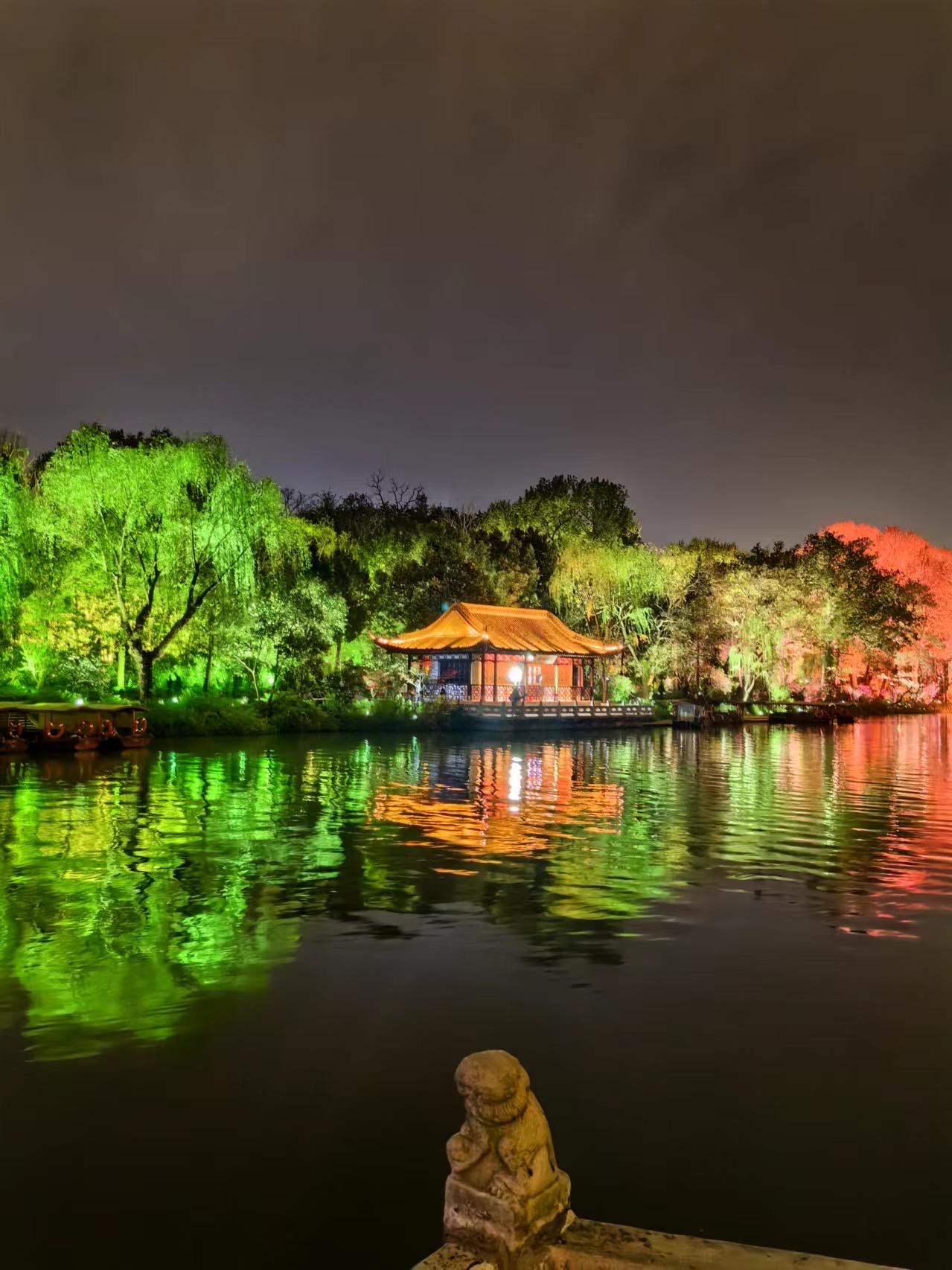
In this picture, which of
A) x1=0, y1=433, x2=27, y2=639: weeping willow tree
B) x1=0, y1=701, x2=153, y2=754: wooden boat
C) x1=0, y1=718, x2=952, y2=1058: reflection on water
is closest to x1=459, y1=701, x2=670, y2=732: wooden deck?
x1=0, y1=701, x2=153, y2=754: wooden boat

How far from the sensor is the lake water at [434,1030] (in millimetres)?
4621

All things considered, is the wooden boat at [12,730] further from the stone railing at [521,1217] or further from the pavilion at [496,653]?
the stone railing at [521,1217]


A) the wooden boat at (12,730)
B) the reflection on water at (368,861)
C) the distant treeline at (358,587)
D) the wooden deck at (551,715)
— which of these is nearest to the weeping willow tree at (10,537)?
the distant treeline at (358,587)

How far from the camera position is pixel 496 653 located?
4791 cm

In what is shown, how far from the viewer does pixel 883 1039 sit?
6621mm

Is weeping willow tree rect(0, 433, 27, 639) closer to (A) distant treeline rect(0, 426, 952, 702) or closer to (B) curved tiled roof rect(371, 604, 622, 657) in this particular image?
(A) distant treeline rect(0, 426, 952, 702)

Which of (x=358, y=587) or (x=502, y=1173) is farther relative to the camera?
(x=358, y=587)

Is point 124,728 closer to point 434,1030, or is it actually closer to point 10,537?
point 10,537

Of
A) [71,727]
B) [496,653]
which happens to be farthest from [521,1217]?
[496,653]

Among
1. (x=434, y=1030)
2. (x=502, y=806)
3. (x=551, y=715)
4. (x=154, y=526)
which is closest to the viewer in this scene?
(x=434, y=1030)

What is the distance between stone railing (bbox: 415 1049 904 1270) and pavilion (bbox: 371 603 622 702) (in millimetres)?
42392

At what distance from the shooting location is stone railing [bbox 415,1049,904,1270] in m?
3.30

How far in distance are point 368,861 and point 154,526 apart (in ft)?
84.6

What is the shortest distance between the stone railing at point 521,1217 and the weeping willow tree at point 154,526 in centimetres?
3344
